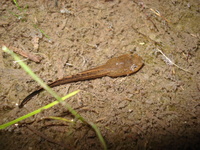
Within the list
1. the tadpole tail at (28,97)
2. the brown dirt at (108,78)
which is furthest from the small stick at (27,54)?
the tadpole tail at (28,97)

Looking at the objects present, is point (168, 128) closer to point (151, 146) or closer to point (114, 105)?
point (151, 146)

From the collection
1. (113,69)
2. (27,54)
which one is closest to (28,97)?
(27,54)

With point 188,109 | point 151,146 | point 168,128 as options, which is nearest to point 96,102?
point 151,146

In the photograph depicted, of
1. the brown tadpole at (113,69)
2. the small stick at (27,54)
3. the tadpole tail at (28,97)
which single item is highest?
the small stick at (27,54)

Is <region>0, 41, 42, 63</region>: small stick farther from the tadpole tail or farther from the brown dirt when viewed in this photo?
the tadpole tail

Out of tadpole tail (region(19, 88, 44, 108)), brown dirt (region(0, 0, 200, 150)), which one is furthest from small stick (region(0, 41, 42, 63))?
tadpole tail (region(19, 88, 44, 108))

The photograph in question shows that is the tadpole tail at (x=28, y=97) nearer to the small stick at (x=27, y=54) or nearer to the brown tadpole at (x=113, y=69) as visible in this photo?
the brown tadpole at (x=113, y=69)
